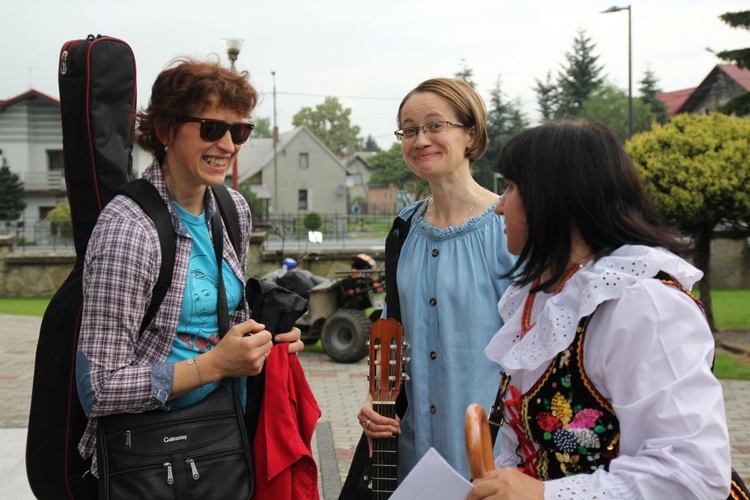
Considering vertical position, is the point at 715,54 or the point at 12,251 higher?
the point at 715,54

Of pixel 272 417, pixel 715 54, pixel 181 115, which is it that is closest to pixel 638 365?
pixel 272 417

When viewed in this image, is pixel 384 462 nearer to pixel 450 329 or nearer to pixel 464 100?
pixel 450 329

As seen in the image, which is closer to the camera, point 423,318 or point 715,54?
point 423,318

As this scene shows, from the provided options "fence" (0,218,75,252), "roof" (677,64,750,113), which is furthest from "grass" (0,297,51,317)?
"roof" (677,64,750,113)

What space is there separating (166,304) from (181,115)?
58 centimetres

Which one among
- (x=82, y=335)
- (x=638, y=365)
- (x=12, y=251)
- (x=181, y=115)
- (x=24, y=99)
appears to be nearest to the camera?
(x=638, y=365)

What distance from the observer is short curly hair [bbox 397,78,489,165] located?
318 cm

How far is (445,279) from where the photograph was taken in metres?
3.05

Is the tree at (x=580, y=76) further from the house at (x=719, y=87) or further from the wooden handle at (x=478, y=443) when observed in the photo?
the wooden handle at (x=478, y=443)

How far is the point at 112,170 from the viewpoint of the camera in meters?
2.72

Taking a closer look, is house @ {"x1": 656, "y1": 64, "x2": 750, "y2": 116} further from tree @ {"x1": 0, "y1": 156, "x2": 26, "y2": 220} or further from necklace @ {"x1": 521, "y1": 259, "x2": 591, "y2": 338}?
necklace @ {"x1": 521, "y1": 259, "x2": 591, "y2": 338}

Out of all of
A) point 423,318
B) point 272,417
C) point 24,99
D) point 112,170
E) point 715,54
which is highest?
point 24,99

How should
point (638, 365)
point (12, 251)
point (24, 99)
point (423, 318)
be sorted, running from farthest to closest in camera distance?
1. point (24, 99)
2. point (12, 251)
3. point (423, 318)
4. point (638, 365)

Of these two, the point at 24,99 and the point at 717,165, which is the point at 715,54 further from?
the point at 24,99
